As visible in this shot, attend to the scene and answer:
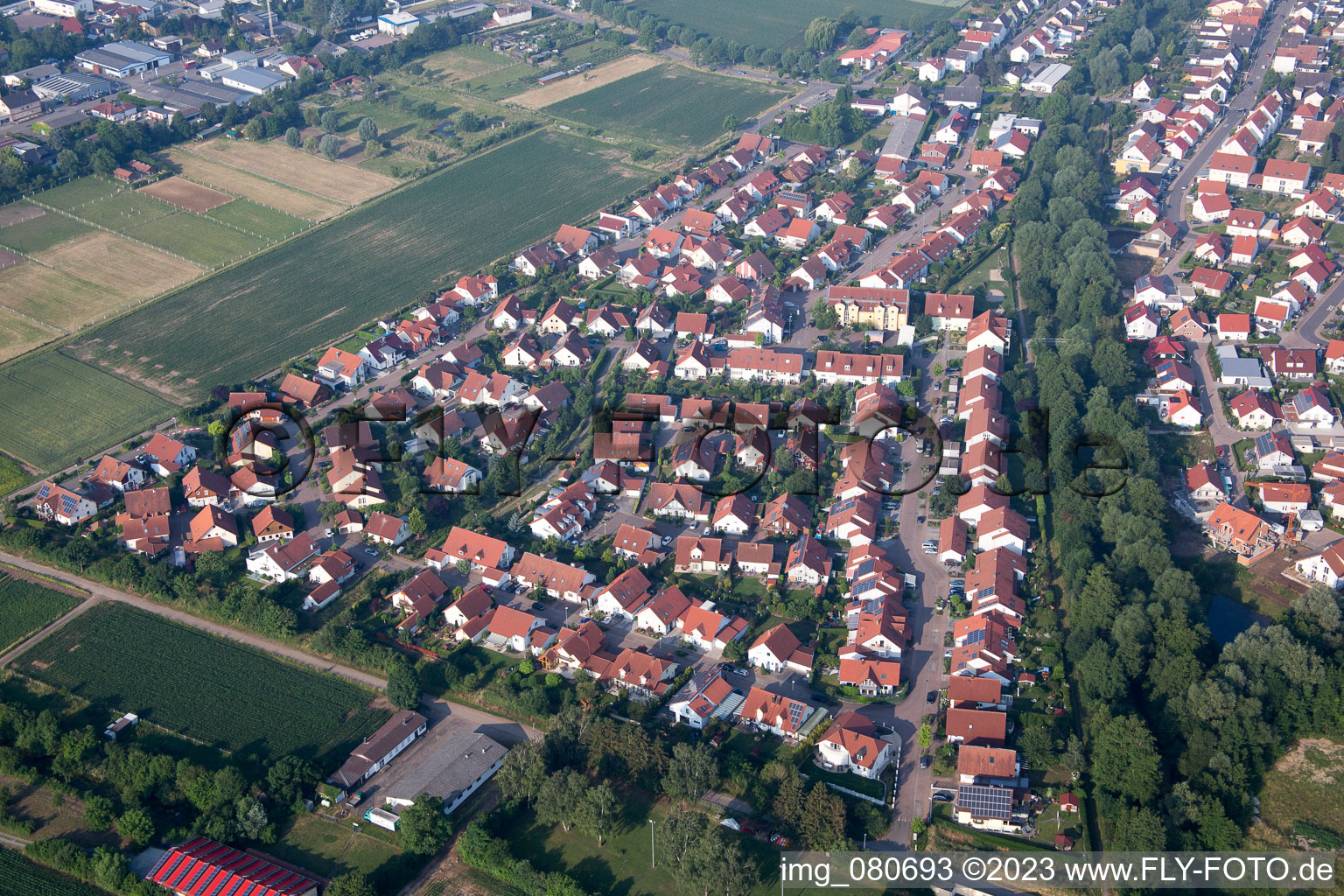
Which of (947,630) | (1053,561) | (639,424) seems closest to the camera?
(947,630)

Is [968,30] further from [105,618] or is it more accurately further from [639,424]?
[105,618]

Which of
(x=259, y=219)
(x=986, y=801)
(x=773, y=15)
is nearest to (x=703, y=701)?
(x=986, y=801)

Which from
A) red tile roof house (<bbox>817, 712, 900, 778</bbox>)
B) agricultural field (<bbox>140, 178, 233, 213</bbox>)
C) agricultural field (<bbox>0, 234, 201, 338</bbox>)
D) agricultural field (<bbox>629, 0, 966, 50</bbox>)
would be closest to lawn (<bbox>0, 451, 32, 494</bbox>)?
agricultural field (<bbox>0, 234, 201, 338</bbox>)

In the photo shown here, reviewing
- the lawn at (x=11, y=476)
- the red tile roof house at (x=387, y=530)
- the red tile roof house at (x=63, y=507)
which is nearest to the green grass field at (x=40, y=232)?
the lawn at (x=11, y=476)

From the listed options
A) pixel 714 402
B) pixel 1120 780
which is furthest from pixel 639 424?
pixel 1120 780

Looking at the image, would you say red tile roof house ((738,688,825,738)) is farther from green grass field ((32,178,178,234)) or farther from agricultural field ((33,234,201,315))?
green grass field ((32,178,178,234))

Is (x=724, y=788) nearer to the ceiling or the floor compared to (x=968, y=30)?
nearer to the floor

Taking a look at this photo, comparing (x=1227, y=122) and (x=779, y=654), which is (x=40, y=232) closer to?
(x=779, y=654)
